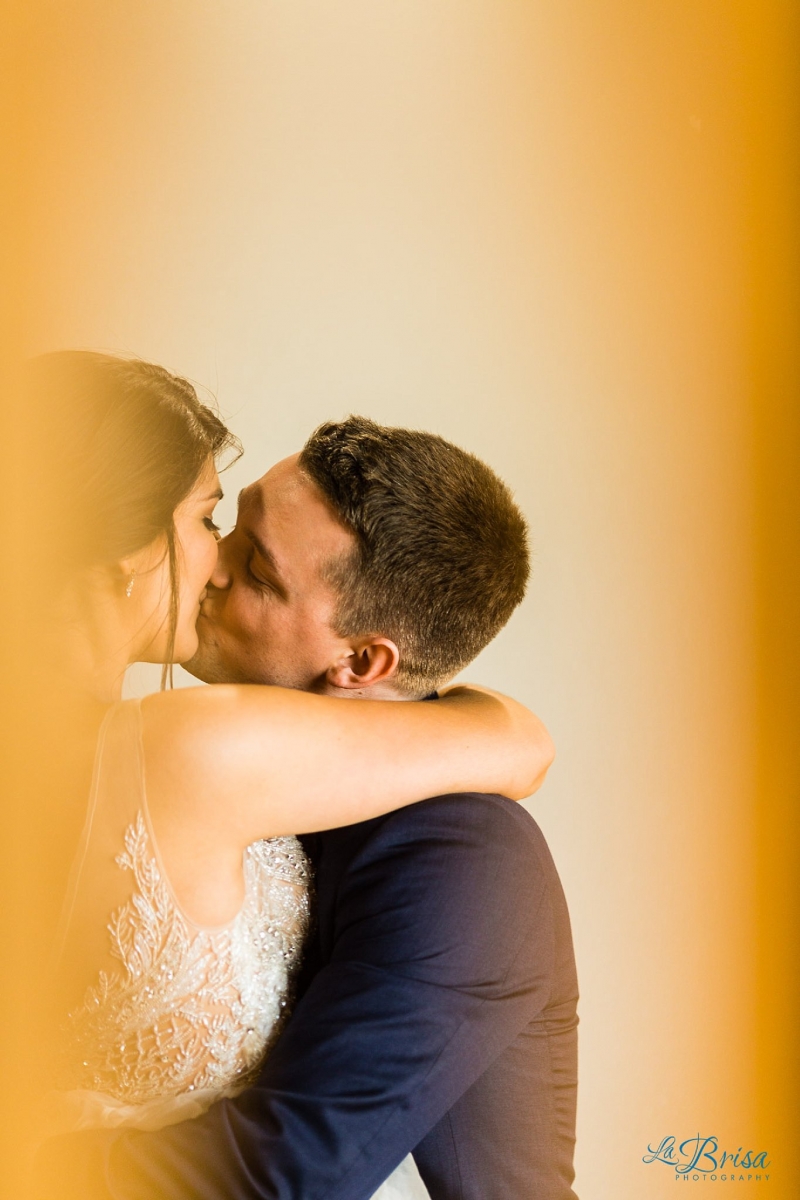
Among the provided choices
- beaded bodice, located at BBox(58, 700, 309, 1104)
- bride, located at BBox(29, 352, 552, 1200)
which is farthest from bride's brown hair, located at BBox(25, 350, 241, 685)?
beaded bodice, located at BBox(58, 700, 309, 1104)

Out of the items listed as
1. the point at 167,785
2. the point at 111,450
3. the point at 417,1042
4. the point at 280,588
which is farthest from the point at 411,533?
the point at 417,1042

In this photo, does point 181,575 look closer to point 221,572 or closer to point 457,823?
point 221,572

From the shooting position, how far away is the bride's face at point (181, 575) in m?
1.13

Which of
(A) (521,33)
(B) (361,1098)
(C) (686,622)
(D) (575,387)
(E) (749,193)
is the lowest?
(B) (361,1098)

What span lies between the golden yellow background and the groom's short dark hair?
1.17ft

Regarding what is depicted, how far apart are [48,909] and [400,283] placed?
4.19 feet

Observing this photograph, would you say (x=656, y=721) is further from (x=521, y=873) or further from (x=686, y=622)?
(x=521, y=873)

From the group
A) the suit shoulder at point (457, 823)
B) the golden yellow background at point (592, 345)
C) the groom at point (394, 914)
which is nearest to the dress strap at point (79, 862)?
the groom at point (394, 914)

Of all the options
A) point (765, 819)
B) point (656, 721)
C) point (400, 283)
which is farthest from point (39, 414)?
point (765, 819)

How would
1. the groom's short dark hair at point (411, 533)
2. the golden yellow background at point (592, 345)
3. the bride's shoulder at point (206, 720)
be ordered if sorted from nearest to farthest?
the bride's shoulder at point (206, 720) < the groom's short dark hair at point (411, 533) < the golden yellow background at point (592, 345)

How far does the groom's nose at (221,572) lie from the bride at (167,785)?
20 cm

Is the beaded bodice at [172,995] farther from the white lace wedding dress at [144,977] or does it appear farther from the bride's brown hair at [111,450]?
the bride's brown hair at [111,450]

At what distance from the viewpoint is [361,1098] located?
37.4 inches

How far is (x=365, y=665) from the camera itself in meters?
1.40
